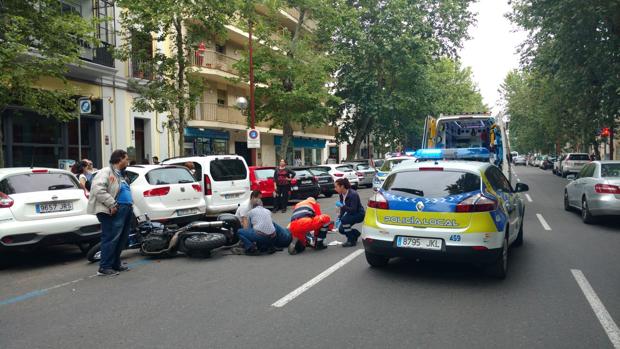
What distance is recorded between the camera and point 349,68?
3447cm

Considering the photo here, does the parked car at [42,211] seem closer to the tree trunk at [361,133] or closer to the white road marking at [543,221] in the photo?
the white road marking at [543,221]

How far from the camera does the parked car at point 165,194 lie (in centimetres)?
1024

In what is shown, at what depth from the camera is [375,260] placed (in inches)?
286

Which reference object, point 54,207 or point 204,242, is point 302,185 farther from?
point 54,207

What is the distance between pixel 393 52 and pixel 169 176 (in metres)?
23.7

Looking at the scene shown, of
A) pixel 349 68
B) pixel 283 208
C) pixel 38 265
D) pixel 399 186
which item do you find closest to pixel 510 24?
pixel 349 68

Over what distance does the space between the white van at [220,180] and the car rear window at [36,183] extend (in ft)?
12.8

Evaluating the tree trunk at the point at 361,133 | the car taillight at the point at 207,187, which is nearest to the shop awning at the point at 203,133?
the tree trunk at the point at 361,133

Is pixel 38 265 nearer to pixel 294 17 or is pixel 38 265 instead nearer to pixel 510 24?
pixel 510 24

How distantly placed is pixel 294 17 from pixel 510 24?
1567 cm

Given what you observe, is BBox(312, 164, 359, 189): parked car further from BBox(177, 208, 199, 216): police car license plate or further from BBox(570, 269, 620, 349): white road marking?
BBox(570, 269, 620, 349): white road marking

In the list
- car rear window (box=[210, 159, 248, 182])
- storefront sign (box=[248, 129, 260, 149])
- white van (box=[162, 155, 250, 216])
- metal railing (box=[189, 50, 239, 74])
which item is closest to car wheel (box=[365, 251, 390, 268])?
white van (box=[162, 155, 250, 216])

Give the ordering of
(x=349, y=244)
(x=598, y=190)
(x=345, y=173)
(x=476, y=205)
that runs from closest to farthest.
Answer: (x=476, y=205) → (x=349, y=244) → (x=598, y=190) → (x=345, y=173)

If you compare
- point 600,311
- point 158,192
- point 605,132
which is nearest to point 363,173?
point 605,132
